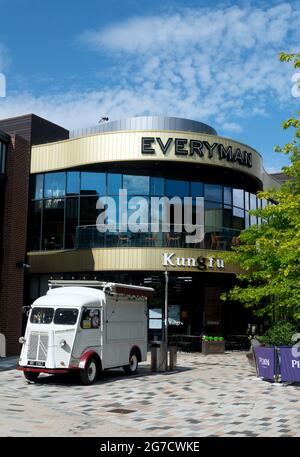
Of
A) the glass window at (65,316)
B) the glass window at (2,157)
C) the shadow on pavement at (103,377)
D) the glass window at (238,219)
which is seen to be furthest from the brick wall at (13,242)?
the glass window at (238,219)

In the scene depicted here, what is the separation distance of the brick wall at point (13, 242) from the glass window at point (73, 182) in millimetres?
4099

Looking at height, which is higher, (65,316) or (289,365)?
(65,316)

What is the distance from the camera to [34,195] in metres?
32.4

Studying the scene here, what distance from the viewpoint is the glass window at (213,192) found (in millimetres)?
31406

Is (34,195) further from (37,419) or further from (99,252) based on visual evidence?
(37,419)

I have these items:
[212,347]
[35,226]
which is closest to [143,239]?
[212,347]

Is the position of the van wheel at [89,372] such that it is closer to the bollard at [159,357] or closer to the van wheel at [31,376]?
the van wheel at [31,376]

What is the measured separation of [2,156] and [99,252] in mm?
6643

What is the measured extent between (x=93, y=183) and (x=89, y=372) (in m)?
14.7

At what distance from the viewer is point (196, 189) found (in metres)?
31.1

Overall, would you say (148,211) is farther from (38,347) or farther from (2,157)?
(38,347)

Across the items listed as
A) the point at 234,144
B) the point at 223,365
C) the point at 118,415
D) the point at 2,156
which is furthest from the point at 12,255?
the point at 118,415

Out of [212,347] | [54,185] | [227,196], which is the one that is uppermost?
[54,185]

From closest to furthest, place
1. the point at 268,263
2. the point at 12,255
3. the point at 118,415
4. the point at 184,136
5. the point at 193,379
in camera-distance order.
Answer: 1. the point at 118,415
2. the point at 193,379
3. the point at 268,263
4. the point at 12,255
5. the point at 184,136
